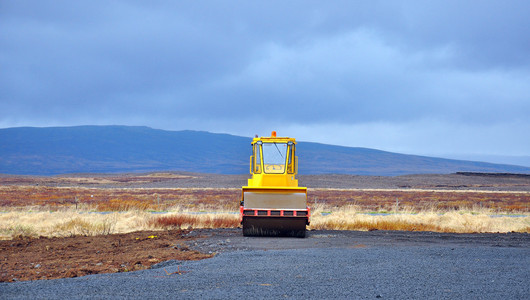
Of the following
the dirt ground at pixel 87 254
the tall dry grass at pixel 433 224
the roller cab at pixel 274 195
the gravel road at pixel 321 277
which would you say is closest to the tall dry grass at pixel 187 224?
the tall dry grass at pixel 433 224

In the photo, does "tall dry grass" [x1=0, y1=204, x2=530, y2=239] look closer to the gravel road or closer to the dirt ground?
the dirt ground

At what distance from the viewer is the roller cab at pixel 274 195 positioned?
57.1 ft

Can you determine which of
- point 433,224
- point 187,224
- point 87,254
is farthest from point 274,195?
point 433,224

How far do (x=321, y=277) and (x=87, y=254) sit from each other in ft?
23.7

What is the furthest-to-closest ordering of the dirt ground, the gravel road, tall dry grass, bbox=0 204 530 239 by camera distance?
1. tall dry grass, bbox=0 204 530 239
2. the dirt ground
3. the gravel road

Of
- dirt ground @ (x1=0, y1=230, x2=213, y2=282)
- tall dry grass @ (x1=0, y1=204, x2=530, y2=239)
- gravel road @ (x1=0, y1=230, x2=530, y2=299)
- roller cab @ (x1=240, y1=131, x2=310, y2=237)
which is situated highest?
roller cab @ (x1=240, y1=131, x2=310, y2=237)

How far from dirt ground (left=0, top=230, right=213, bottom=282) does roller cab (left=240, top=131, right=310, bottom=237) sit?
2.24 metres

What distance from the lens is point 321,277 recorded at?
395 inches

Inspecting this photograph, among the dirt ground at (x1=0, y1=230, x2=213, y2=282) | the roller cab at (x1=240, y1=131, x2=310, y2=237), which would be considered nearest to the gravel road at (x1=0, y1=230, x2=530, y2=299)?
the dirt ground at (x1=0, y1=230, x2=213, y2=282)

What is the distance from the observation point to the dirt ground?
11.6m

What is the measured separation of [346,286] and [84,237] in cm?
1170

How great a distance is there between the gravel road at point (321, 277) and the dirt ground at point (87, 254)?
1.03 meters

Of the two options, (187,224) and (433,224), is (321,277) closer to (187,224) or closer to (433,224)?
(187,224)

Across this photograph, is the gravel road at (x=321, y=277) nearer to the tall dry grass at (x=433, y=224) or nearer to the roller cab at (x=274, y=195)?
the roller cab at (x=274, y=195)
